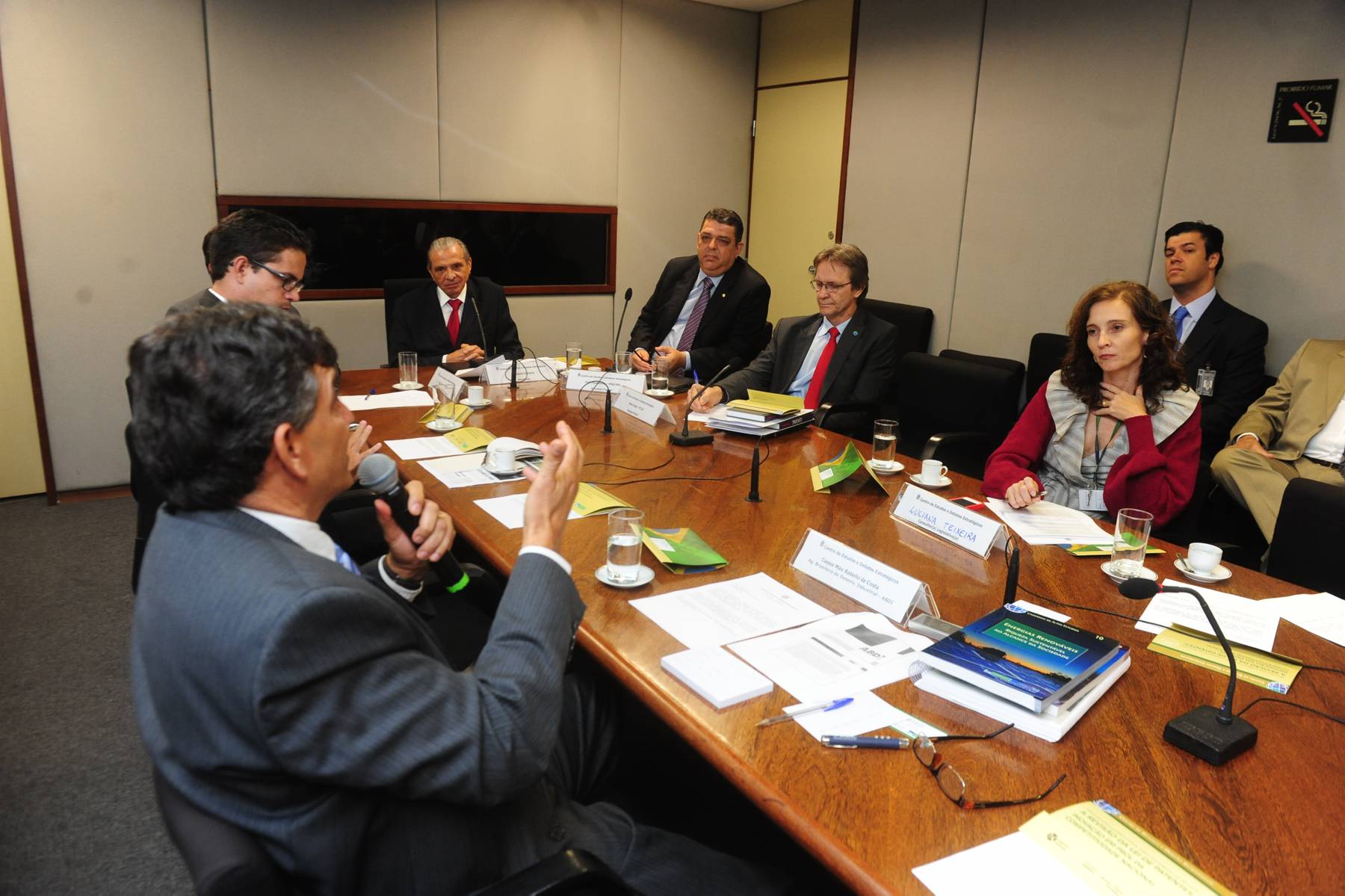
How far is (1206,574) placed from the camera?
1.85 meters

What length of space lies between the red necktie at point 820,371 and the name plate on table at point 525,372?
1.08 metres

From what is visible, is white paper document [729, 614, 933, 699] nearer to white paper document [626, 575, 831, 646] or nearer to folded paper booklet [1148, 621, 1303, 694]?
white paper document [626, 575, 831, 646]

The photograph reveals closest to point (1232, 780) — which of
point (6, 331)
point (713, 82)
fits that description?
Answer: point (6, 331)

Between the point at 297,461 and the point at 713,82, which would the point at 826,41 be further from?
the point at 297,461

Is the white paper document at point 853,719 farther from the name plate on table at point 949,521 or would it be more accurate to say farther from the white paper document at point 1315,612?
the white paper document at point 1315,612

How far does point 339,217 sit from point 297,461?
13.8 ft

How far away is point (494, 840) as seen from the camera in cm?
119

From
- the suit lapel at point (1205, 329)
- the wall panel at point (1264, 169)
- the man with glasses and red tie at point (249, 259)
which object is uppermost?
the wall panel at point (1264, 169)

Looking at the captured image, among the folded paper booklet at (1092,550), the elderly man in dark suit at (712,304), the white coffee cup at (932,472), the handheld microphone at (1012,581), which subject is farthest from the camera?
the elderly man in dark suit at (712,304)

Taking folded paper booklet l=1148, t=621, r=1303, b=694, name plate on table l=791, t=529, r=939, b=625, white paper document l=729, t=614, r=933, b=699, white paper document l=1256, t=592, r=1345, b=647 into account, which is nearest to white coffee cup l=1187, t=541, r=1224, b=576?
white paper document l=1256, t=592, r=1345, b=647

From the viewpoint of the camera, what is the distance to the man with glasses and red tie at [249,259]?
2801 millimetres

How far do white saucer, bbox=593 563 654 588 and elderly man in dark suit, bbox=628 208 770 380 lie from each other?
271 cm

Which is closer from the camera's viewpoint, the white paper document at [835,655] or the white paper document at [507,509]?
the white paper document at [835,655]

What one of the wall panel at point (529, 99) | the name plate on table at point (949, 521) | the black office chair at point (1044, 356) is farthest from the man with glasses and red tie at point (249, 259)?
the black office chair at point (1044, 356)
